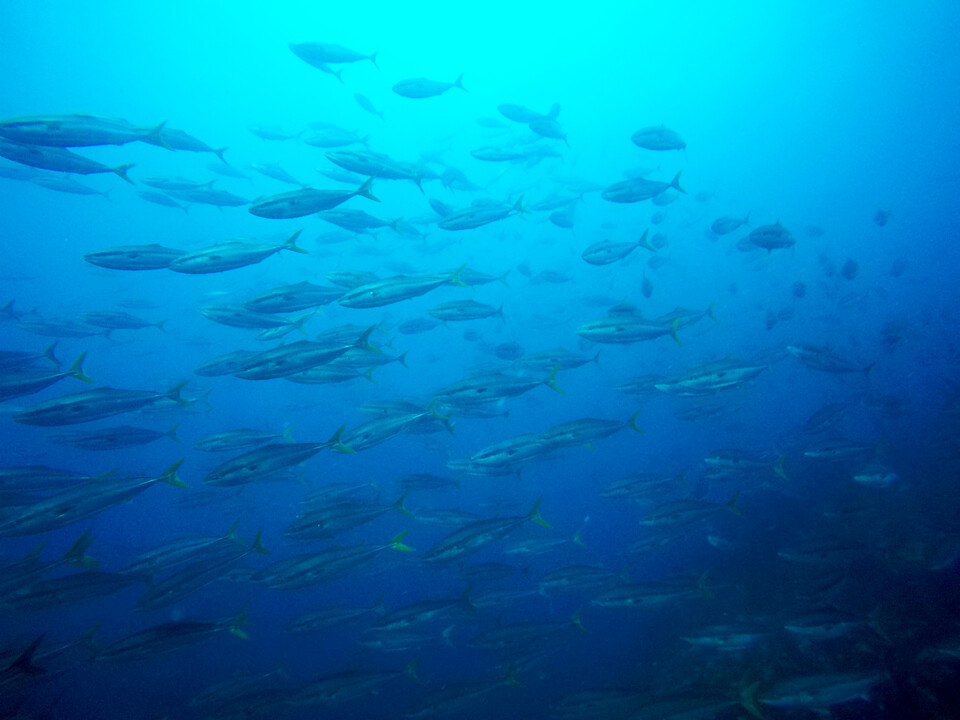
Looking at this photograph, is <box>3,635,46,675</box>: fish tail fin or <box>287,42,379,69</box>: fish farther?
<box>287,42,379,69</box>: fish

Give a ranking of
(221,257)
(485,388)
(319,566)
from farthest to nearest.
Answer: (485,388) < (319,566) < (221,257)

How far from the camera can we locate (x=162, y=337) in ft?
189

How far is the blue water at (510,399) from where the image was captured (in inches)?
278

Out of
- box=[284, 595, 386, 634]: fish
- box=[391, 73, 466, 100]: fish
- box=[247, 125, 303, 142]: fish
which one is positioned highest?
box=[247, 125, 303, 142]: fish

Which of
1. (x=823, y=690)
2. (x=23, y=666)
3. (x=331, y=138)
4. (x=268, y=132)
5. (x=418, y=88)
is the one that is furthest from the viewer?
(x=268, y=132)

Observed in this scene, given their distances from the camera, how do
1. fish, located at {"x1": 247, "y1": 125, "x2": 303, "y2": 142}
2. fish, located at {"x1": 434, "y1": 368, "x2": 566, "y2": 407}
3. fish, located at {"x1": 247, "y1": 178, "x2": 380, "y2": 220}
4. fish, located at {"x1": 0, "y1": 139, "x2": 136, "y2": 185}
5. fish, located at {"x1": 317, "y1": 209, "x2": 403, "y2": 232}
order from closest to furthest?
1. fish, located at {"x1": 0, "y1": 139, "x2": 136, "y2": 185}
2. fish, located at {"x1": 247, "y1": 178, "x2": 380, "y2": 220}
3. fish, located at {"x1": 434, "y1": 368, "x2": 566, "y2": 407}
4. fish, located at {"x1": 317, "y1": 209, "x2": 403, "y2": 232}
5. fish, located at {"x1": 247, "y1": 125, "x2": 303, "y2": 142}

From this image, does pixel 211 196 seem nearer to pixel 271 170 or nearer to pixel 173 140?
pixel 173 140

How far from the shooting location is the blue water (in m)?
7.06

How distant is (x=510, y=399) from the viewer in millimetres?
30562

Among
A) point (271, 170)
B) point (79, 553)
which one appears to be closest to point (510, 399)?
point (271, 170)

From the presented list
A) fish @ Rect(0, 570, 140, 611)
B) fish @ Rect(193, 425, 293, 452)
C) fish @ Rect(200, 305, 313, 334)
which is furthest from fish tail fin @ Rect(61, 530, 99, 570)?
fish @ Rect(200, 305, 313, 334)

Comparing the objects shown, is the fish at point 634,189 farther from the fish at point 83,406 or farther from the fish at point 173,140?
the fish at point 83,406

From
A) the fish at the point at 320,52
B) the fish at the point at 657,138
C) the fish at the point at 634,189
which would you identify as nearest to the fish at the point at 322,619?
the fish at the point at 634,189

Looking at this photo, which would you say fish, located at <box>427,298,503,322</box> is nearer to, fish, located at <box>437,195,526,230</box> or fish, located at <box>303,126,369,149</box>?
fish, located at <box>437,195,526,230</box>
